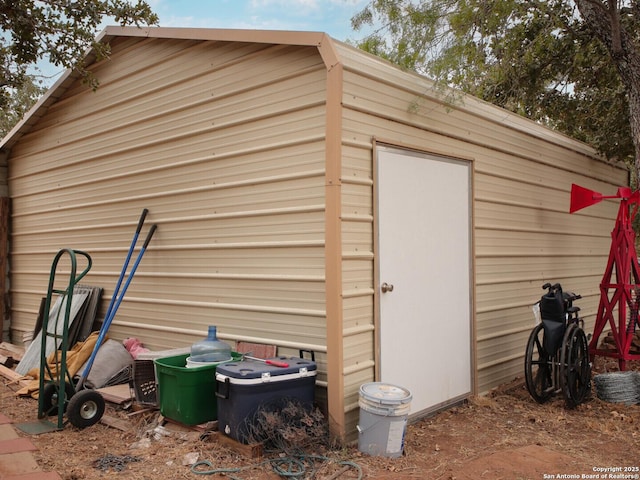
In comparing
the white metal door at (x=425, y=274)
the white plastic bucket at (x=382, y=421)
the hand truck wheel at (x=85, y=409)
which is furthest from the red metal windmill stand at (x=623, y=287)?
the hand truck wheel at (x=85, y=409)

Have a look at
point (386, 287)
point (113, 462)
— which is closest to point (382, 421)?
point (386, 287)

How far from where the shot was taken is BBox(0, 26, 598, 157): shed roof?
4039mm

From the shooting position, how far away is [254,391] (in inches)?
149

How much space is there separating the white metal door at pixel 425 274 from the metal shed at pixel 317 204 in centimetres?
2

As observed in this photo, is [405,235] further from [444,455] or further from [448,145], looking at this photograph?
[444,455]

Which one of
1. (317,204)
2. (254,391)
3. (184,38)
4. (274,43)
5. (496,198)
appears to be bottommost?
(254,391)

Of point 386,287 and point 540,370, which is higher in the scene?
point 386,287

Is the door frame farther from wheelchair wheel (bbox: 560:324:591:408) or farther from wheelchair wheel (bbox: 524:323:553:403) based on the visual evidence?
wheelchair wheel (bbox: 560:324:591:408)

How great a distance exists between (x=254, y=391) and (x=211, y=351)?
761 mm

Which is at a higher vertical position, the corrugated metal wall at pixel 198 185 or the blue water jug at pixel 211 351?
the corrugated metal wall at pixel 198 185

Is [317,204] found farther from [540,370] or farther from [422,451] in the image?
[540,370]

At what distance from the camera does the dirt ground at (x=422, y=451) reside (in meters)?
3.61

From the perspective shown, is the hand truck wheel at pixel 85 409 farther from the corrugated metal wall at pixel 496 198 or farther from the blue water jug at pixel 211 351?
the corrugated metal wall at pixel 496 198

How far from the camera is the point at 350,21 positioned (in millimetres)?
5512
